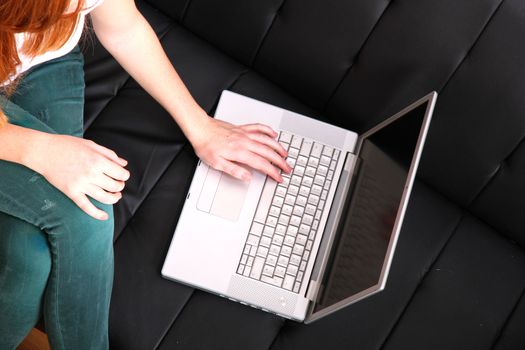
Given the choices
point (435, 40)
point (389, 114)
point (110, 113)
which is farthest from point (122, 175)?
point (435, 40)

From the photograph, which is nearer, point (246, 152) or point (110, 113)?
point (246, 152)

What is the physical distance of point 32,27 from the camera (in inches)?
27.6

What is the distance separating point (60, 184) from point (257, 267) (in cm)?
41

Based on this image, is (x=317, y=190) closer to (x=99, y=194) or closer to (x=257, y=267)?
(x=257, y=267)

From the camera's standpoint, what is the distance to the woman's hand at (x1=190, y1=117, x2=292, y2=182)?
1.06 meters

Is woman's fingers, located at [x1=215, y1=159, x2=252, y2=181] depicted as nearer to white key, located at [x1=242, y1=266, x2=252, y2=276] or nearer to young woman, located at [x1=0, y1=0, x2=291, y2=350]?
young woman, located at [x1=0, y1=0, x2=291, y2=350]

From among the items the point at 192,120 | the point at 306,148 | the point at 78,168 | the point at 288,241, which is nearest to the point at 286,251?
the point at 288,241

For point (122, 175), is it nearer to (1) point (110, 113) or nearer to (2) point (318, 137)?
(1) point (110, 113)

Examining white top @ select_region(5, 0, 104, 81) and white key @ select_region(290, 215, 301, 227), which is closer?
white top @ select_region(5, 0, 104, 81)

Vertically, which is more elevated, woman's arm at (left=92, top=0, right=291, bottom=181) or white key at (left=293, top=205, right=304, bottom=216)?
woman's arm at (left=92, top=0, right=291, bottom=181)

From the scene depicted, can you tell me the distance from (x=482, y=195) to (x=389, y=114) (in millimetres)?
270

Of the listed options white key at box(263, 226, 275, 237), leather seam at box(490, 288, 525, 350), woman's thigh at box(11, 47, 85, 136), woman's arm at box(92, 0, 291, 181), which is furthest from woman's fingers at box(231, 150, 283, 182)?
leather seam at box(490, 288, 525, 350)

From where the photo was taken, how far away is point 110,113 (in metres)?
1.18

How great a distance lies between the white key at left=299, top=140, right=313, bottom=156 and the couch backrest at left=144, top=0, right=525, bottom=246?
13cm
